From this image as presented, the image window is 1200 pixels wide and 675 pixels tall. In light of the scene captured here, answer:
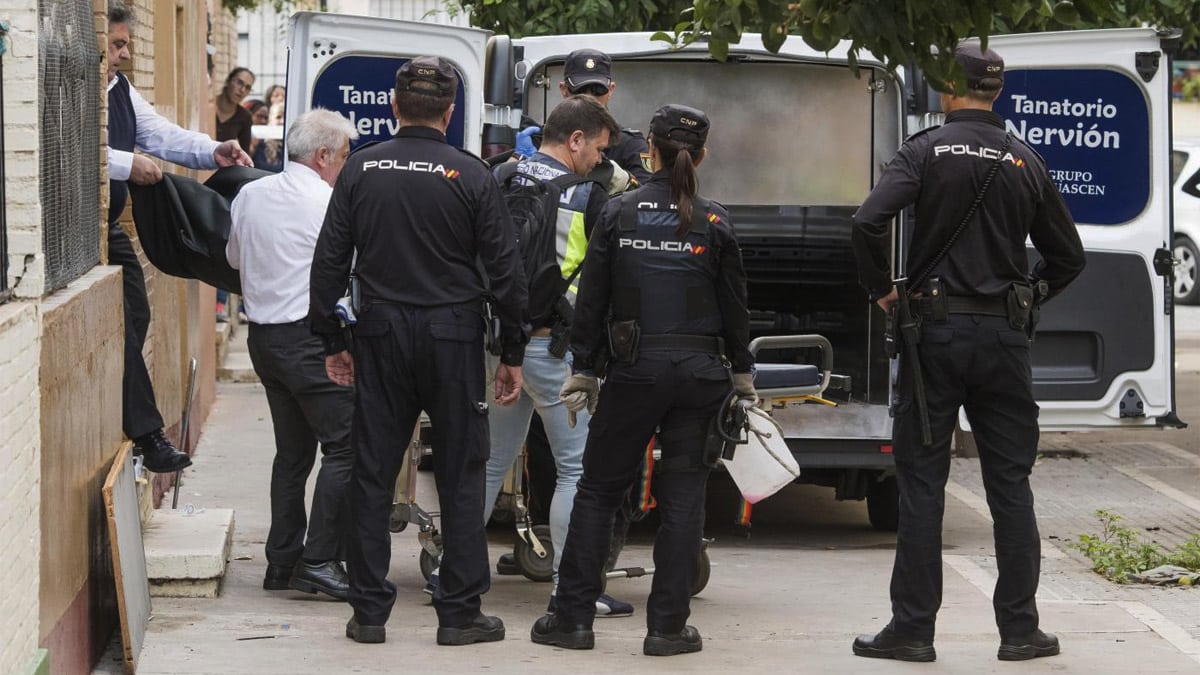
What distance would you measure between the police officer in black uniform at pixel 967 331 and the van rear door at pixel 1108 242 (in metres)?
3.18

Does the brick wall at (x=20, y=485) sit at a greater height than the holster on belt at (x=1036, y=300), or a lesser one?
lesser

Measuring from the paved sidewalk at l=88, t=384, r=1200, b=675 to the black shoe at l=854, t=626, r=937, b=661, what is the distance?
0.04 m

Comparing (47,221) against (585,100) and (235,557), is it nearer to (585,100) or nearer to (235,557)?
(585,100)

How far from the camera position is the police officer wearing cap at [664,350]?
19.2ft

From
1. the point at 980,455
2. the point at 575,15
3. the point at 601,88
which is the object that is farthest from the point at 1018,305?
the point at 575,15

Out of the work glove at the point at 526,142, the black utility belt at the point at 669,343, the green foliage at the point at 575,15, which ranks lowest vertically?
the black utility belt at the point at 669,343

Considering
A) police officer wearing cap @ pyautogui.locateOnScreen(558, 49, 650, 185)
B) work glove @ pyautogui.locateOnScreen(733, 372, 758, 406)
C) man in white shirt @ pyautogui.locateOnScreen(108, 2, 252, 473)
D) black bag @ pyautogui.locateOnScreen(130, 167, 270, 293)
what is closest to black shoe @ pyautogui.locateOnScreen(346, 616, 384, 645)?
man in white shirt @ pyautogui.locateOnScreen(108, 2, 252, 473)

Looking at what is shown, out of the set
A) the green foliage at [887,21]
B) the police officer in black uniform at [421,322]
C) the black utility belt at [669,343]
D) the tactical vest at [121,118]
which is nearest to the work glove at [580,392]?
the police officer in black uniform at [421,322]

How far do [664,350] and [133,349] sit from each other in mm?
2183

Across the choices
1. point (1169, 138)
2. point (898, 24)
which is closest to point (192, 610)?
point (898, 24)

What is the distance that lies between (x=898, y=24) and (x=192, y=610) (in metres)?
3.17

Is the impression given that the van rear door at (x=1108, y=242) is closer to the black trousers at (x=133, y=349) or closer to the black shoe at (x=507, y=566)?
the black shoe at (x=507, y=566)

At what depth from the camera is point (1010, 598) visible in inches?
232

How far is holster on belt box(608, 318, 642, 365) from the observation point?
581 centimetres
